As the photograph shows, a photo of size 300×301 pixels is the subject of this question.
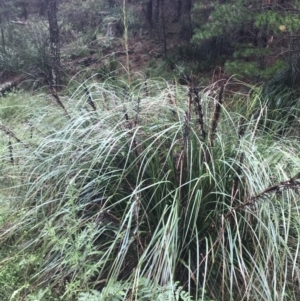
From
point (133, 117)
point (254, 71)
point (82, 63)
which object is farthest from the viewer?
point (82, 63)

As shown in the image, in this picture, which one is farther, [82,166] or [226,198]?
[82,166]

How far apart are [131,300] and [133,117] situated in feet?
4.25

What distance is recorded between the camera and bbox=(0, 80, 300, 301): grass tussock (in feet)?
6.81

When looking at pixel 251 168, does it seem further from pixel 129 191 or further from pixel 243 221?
pixel 129 191

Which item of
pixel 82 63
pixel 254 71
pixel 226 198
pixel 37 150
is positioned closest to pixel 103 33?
pixel 82 63

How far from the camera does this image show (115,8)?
12.3m

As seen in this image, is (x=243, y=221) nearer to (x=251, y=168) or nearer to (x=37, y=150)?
(x=251, y=168)

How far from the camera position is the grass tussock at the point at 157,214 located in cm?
208

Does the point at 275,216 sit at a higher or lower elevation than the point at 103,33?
higher

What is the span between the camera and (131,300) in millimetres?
1911

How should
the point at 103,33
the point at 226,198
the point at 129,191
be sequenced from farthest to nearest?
the point at 103,33, the point at 129,191, the point at 226,198

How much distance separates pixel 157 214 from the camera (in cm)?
244

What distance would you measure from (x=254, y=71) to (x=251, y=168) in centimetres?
324

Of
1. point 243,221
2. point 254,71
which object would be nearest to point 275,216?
point 243,221
